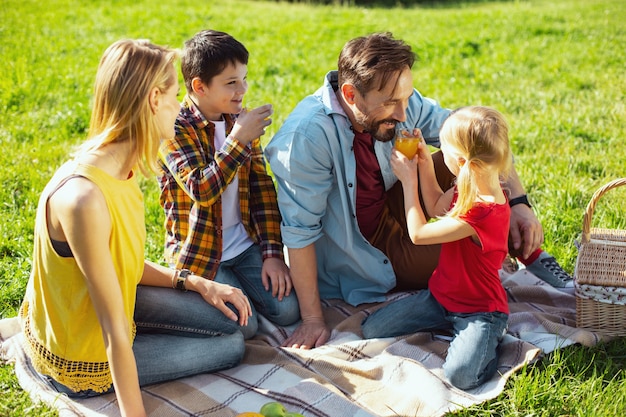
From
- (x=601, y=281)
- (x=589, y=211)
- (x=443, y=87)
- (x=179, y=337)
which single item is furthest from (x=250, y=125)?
(x=443, y=87)

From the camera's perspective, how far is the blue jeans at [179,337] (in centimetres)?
322

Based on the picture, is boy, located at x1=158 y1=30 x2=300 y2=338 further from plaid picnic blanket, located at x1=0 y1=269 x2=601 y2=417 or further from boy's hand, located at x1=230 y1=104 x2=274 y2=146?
plaid picnic blanket, located at x1=0 y1=269 x2=601 y2=417

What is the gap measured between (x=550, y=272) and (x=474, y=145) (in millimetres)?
1310

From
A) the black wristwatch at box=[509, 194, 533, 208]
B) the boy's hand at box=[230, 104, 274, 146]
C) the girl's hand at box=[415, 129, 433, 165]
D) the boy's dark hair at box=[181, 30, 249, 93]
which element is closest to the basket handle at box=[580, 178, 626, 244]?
the black wristwatch at box=[509, 194, 533, 208]

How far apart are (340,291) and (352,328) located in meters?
0.39

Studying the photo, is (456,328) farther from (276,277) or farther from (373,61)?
(373,61)

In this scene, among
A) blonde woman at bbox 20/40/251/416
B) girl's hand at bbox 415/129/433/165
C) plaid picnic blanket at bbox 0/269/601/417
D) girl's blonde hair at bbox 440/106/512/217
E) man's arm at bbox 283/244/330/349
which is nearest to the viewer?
blonde woman at bbox 20/40/251/416

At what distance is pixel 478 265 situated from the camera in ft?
11.1

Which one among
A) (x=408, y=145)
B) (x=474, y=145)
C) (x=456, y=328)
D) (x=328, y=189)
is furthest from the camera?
(x=328, y=189)

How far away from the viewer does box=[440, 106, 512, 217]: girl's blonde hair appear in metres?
3.18

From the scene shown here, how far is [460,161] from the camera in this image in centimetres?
329

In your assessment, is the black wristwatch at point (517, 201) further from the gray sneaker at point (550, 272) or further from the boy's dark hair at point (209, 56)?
the boy's dark hair at point (209, 56)

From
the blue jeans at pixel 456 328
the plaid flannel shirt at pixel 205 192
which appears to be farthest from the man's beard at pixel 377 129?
the blue jeans at pixel 456 328

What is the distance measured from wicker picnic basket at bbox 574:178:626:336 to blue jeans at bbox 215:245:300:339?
152 cm
